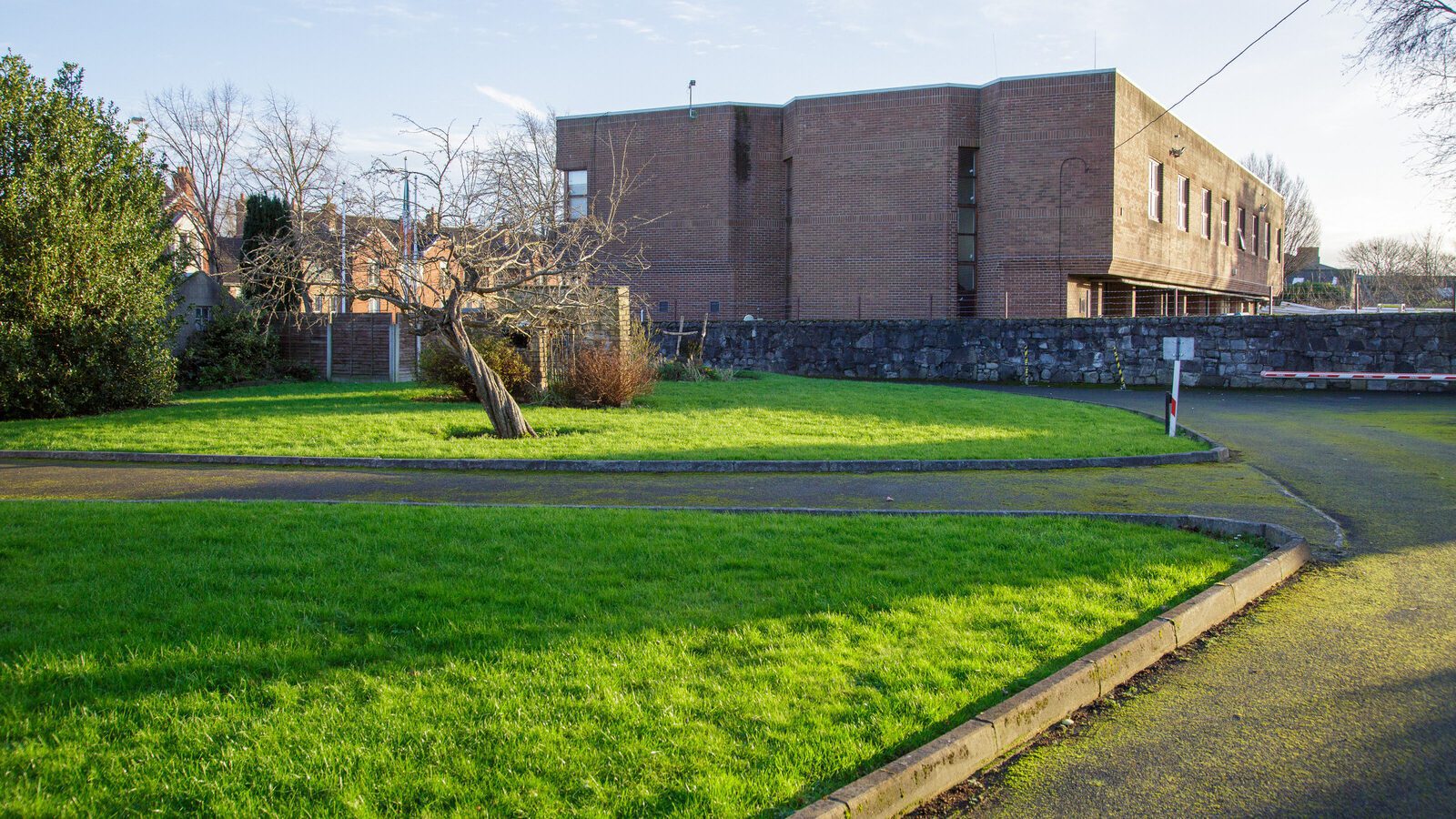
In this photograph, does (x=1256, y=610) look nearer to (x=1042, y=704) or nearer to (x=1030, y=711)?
(x=1042, y=704)

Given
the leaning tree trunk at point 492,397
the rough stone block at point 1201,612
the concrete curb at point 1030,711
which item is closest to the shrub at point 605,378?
the leaning tree trunk at point 492,397

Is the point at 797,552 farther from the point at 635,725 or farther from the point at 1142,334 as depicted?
the point at 1142,334

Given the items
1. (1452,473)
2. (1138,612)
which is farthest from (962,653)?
(1452,473)

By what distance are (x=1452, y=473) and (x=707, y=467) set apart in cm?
866

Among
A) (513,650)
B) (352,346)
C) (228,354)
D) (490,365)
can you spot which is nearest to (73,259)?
(490,365)

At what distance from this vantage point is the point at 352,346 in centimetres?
2695

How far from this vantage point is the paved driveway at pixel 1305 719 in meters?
3.71

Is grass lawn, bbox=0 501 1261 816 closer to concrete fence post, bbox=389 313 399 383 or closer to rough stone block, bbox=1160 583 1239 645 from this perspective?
rough stone block, bbox=1160 583 1239 645

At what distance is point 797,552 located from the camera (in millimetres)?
6863

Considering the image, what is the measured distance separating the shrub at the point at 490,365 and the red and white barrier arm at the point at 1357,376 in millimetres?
19277

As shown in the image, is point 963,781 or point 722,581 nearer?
point 963,781

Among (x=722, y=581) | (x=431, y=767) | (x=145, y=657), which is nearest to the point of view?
(x=431, y=767)

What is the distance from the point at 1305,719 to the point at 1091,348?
2520 cm

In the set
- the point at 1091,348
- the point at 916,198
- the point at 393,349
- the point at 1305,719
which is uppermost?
the point at 916,198
